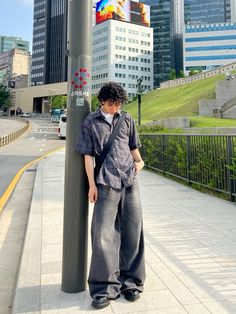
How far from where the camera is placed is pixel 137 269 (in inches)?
125

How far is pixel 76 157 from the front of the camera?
124 inches

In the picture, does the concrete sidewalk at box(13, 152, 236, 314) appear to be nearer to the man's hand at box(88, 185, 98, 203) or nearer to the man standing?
the man standing

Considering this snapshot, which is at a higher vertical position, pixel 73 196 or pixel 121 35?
pixel 121 35

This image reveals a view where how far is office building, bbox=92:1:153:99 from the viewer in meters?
128

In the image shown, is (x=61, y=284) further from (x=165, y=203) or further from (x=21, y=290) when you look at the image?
(x=165, y=203)

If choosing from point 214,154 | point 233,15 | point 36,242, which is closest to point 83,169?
point 36,242

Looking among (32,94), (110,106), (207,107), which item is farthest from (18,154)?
(32,94)

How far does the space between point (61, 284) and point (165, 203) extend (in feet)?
14.4

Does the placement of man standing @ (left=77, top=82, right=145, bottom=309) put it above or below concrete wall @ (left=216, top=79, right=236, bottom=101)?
below

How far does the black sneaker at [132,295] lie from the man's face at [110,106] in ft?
5.36

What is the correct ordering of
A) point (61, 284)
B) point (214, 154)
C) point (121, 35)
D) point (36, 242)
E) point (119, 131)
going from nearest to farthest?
point (119, 131) < point (61, 284) < point (36, 242) < point (214, 154) < point (121, 35)

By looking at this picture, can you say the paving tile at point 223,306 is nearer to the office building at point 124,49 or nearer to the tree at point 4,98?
the office building at point 124,49

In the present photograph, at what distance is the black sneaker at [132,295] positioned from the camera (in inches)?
121

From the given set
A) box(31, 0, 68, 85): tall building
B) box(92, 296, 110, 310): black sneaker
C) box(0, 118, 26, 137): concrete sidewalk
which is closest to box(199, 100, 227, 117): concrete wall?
box(0, 118, 26, 137): concrete sidewalk
